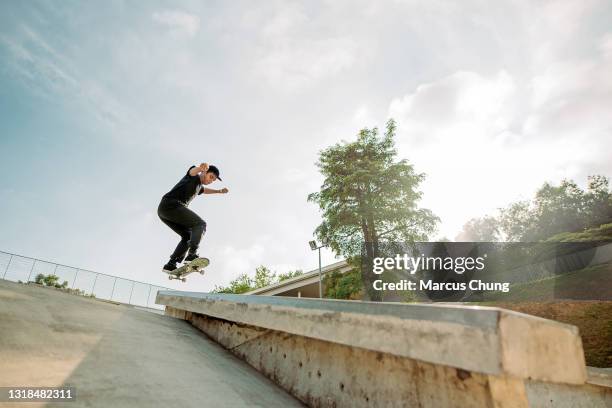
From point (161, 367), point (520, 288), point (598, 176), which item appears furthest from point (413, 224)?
point (598, 176)

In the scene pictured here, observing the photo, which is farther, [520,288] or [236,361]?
[520,288]

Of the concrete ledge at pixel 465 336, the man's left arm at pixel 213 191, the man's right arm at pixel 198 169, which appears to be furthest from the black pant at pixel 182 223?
the concrete ledge at pixel 465 336

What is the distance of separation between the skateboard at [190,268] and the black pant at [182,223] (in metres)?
0.21

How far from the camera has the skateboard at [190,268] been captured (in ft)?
18.9

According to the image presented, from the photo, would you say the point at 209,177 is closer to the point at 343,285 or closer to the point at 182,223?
the point at 182,223

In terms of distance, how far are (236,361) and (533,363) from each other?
99.7 inches

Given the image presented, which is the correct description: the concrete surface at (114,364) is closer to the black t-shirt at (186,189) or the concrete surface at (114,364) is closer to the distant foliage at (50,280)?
the black t-shirt at (186,189)

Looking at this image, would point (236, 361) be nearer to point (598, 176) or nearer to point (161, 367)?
point (161, 367)

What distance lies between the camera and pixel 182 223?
5.41 m

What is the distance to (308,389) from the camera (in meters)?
2.17

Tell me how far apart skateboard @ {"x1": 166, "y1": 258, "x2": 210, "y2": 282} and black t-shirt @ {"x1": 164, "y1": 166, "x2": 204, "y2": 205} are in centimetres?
113

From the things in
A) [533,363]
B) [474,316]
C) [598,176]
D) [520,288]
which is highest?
[598,176]

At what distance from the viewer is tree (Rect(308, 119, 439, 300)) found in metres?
19.7

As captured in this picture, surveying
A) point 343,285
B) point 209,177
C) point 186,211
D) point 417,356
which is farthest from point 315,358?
point 343,285
